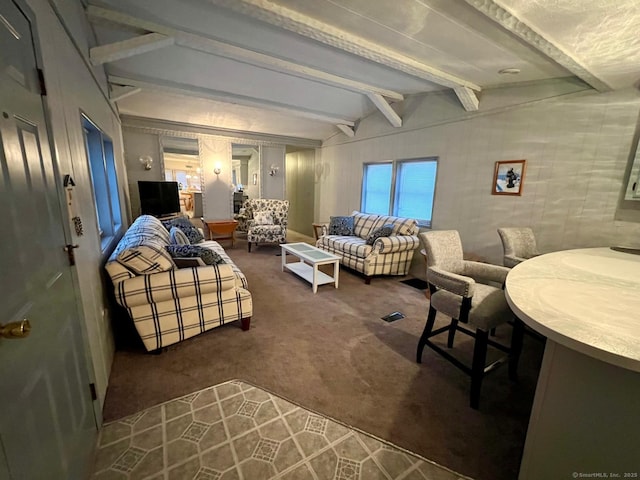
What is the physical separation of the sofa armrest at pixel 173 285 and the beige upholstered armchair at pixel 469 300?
5.29 ft

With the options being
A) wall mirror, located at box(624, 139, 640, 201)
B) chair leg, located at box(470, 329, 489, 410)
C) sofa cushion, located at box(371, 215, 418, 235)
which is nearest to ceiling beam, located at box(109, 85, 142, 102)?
sofa cushion, located at box(371, 215, 418, 235)

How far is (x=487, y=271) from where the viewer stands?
199 cm

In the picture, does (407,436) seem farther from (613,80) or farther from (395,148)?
(395,148)

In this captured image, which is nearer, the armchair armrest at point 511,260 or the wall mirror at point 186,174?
the armchair armrest at point 511,260

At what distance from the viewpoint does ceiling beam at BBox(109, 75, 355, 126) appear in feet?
11.9

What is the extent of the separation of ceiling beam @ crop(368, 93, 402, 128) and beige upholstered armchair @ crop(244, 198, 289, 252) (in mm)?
2675

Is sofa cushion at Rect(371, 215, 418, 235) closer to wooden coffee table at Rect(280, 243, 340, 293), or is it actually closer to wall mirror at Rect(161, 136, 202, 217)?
wooden coffee table at Rect(280, 243, 340, 293)

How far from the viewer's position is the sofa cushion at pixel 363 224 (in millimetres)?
4604

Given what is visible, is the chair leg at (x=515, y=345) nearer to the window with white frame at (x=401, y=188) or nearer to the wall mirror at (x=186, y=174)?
the window with white frame at (x=401, y=188)

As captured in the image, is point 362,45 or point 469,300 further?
point 362,45

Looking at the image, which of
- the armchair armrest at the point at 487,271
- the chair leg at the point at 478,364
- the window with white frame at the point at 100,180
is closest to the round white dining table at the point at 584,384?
the chair leg at the point at 478,364

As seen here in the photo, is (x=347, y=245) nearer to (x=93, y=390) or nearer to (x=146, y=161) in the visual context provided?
(x=93, y=390)

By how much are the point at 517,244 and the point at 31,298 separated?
3413 mm

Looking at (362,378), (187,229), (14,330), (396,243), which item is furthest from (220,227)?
(14,330)
